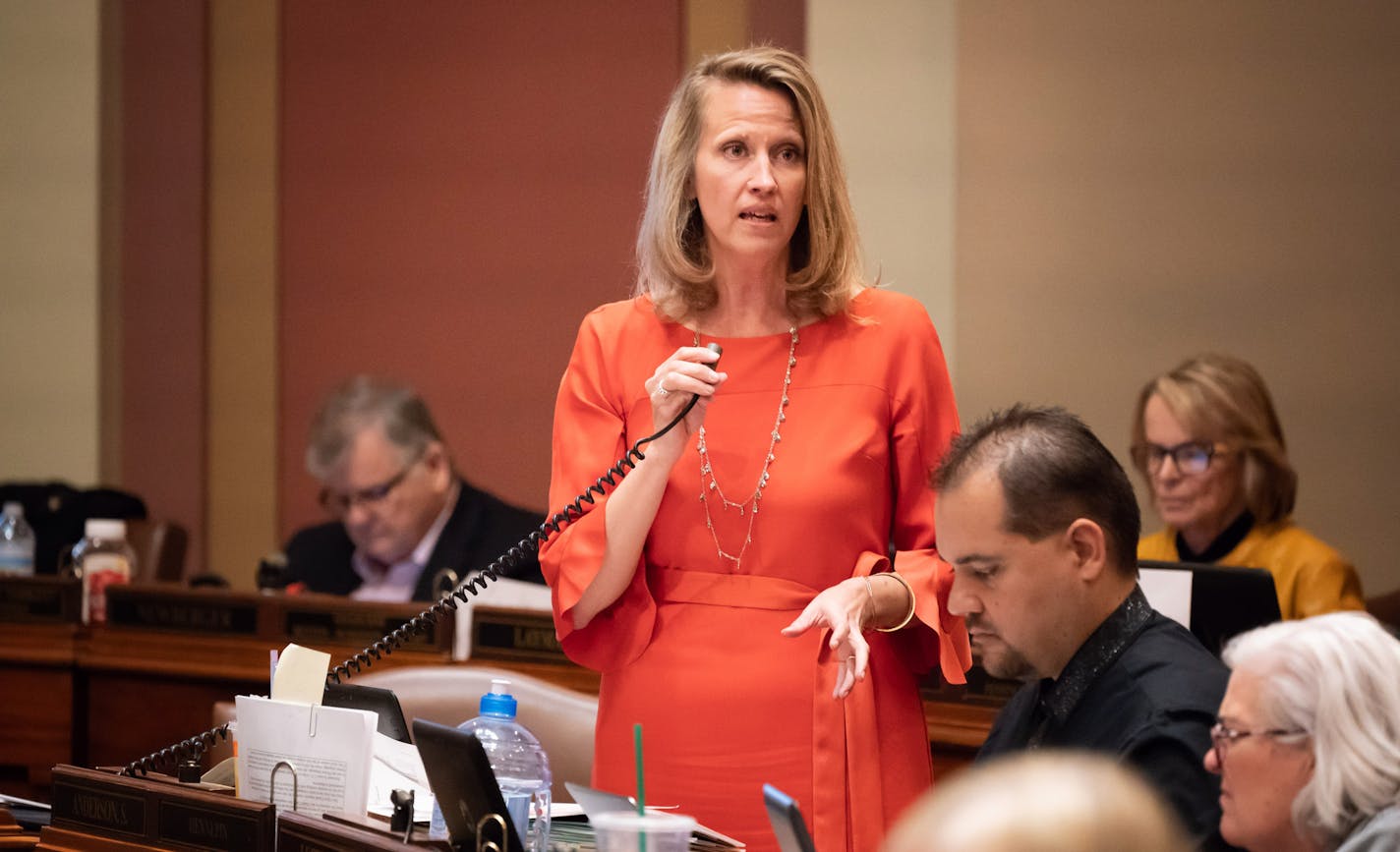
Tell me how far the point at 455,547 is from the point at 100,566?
34.0 inches

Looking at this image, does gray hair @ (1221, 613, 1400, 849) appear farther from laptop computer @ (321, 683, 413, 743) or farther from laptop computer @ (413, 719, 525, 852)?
laptop computer @ (321, 683, 413, 743)

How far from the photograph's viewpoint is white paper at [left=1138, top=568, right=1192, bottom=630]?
260 cm

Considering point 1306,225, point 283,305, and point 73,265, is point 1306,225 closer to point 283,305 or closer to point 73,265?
point 283,305

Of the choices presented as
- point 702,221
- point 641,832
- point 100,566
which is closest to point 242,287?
point 100,566

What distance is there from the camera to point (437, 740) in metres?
1.48

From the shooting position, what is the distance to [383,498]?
4.37m

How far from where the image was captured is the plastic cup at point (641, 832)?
1.38 m

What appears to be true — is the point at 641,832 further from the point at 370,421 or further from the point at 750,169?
the point at 370,421

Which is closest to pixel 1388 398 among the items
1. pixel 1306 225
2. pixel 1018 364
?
pixel 1306 225

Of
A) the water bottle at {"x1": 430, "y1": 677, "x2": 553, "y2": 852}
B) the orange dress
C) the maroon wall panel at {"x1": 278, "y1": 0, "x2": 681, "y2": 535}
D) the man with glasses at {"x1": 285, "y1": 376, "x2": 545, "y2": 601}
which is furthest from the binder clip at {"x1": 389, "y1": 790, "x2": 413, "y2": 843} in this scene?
the maroon wall panel at {"x1": 278, "y1": 0, "x2": 681, "y2": 535}

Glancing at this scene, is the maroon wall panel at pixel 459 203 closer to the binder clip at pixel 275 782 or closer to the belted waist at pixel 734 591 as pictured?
the belted waist at pixel 734 591

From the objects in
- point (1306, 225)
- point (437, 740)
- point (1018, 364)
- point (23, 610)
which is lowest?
point (23, 610)

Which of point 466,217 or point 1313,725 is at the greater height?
point 466,217

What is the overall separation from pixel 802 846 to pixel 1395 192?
434 cm
